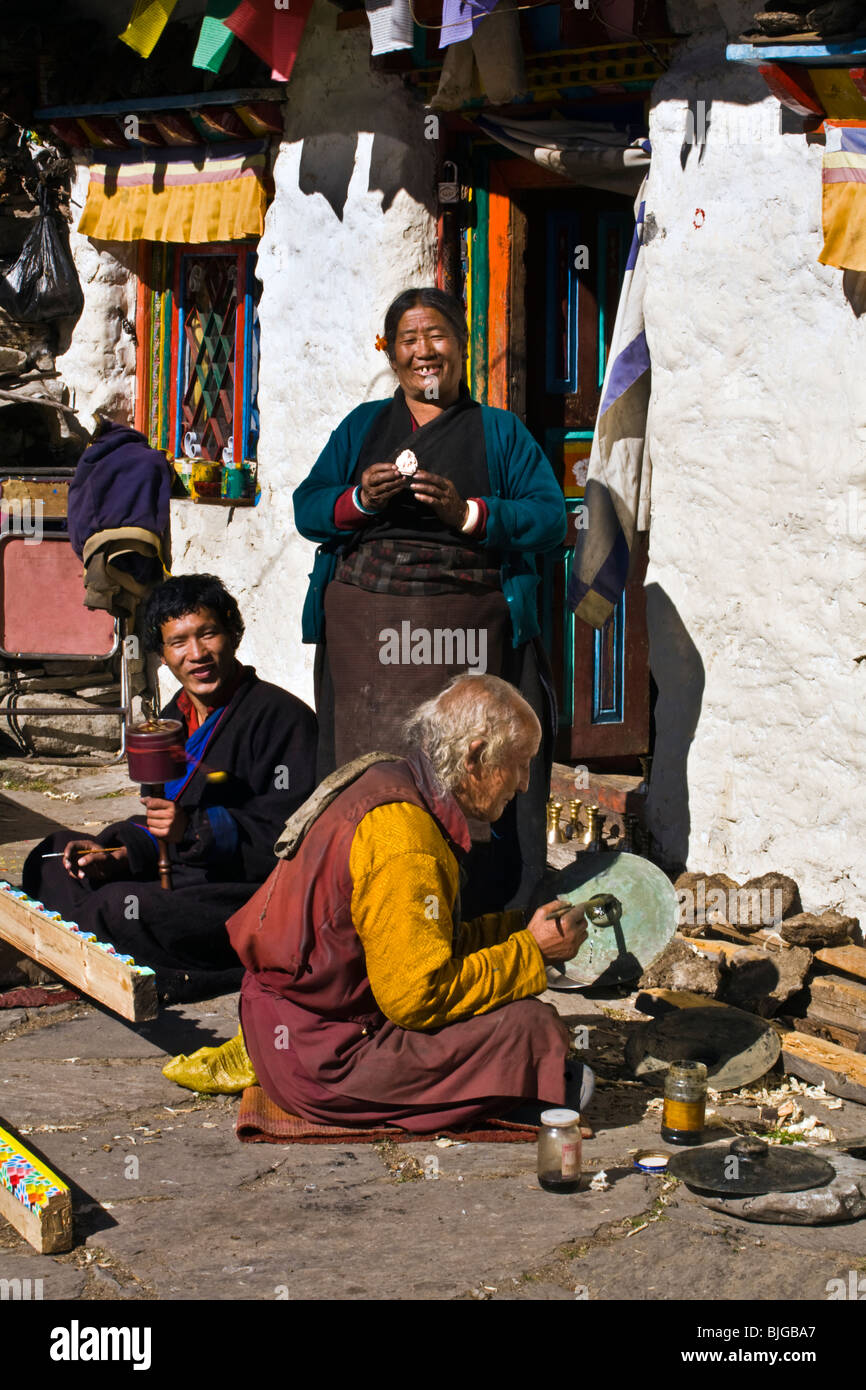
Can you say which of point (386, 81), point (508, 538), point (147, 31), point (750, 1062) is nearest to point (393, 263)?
point (386, 81)

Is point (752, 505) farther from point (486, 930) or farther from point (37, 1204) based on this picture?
point (37, 1204)

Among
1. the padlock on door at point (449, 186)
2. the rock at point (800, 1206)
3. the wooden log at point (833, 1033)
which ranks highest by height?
the padlock on door at point (449, 186)

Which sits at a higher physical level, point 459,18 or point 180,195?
point 459,18

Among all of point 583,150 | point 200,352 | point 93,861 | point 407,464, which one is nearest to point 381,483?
point 407,464

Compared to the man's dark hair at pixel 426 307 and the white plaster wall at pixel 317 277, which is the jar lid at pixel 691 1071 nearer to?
the man's dark hair at pixel 426 307

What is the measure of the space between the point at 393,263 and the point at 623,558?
70.2 inches

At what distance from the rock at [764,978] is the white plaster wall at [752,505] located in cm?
41

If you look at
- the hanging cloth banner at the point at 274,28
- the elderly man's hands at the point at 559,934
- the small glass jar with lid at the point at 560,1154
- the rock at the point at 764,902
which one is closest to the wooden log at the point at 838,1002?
the rock at the point at 764,902

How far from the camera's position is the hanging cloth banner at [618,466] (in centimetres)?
582

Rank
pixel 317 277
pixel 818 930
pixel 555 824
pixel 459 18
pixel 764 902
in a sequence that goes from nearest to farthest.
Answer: pixel 818 930 < pixel 764 902 < pixel 459 18 < pixel 555 824 < pixel 317 277

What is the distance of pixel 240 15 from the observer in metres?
6.57

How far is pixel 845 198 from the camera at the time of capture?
15.5ft

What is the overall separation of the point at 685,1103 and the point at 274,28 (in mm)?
4811

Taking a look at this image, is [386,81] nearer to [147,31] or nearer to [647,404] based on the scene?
[147,31]
